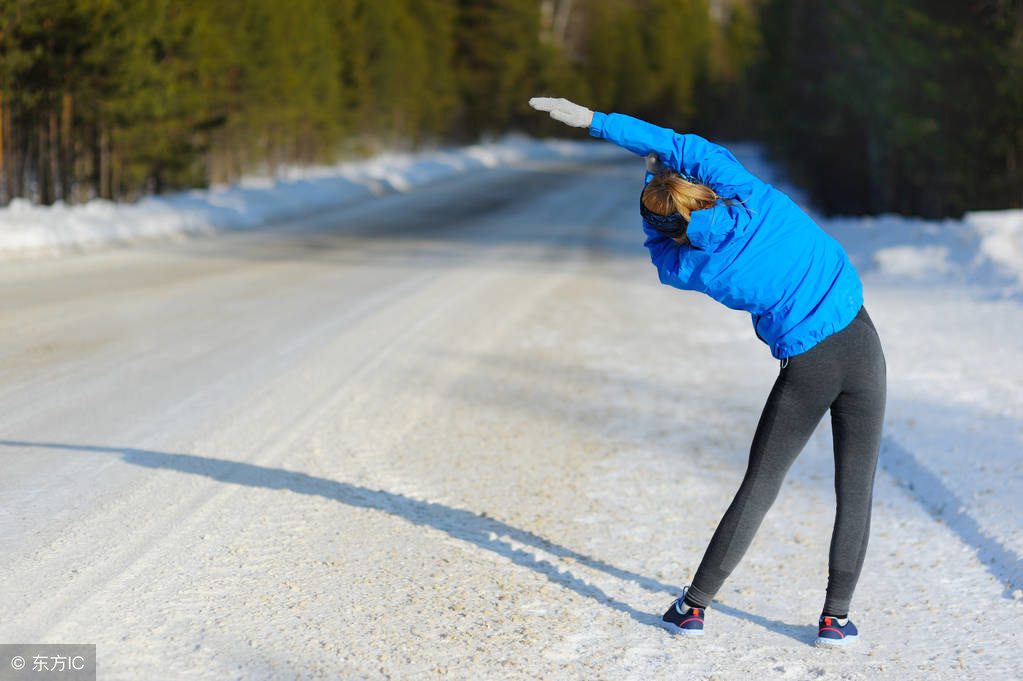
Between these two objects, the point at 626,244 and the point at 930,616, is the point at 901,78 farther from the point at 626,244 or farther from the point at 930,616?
the point at 930,616

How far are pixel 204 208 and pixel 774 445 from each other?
18.2m

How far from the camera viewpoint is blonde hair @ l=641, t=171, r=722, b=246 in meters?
3.14

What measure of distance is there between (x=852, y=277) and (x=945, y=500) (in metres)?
2.27

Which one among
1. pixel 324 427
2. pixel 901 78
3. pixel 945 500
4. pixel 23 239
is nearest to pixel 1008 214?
pixel 901 78

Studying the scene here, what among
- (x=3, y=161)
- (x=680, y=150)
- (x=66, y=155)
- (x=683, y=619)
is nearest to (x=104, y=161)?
(x=66, y=155)

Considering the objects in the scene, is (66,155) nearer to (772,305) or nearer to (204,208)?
(204,208)

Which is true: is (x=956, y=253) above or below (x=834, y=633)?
above

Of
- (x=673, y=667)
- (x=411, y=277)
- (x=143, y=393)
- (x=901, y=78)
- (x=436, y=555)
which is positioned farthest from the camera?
(x=901, y=78)

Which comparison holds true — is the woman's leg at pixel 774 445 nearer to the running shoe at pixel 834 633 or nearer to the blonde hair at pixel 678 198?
the running shoe at pixel 834 633

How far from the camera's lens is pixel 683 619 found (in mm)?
3539

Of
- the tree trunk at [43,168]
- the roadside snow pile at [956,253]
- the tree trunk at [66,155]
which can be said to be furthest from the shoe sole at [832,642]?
the tree trunk at [43,168]

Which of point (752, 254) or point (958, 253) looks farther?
point (958, 253)

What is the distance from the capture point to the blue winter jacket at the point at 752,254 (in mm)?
3225

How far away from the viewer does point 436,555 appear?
13.6 feet
